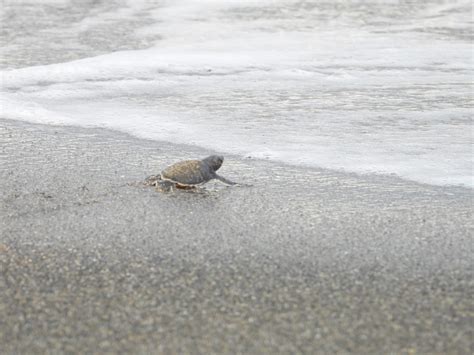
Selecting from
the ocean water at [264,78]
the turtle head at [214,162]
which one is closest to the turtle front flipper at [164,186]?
the turtle head at [214,162]

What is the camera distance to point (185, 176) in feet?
13.2

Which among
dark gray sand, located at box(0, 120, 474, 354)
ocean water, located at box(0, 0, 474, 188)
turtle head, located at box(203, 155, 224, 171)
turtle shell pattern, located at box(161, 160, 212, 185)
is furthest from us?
ocean water, located at box(0, 0, 474, 188)

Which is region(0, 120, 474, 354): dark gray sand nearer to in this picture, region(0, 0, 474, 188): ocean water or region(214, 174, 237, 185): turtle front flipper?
region(214, 174, 237, 185): turtle front flipper

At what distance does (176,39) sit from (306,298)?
6331 millimetres

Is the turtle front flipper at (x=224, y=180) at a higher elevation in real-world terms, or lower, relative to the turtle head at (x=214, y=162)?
lower

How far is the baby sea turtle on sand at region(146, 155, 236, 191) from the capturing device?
401cm

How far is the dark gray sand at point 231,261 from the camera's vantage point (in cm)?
259

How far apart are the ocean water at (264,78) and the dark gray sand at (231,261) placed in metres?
0.60

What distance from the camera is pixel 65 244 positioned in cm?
332

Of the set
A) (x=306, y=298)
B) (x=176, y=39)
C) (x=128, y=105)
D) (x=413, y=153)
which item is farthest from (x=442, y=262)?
(x=176, y=39)

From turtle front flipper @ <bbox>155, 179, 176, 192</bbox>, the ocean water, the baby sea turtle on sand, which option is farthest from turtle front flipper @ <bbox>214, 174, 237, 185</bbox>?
the ocean water

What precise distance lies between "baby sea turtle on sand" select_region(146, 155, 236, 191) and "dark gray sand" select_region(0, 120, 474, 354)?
6 cm

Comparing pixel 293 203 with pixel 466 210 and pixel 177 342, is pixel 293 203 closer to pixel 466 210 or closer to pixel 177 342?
pixel 466 210

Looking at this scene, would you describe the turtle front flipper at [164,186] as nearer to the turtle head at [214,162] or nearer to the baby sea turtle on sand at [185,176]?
the baby sea turtle on sand at [185,176]
